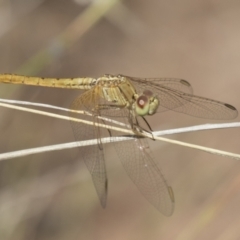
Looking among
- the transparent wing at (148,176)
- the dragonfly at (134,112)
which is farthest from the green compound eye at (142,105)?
the transparent wing at (148,176)

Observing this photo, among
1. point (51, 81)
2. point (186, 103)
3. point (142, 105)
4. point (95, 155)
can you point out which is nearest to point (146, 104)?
point (142, 105)

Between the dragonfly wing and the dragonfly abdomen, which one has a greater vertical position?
the dragonfly abdomen

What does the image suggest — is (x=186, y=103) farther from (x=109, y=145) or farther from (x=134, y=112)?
(x=109, y=145)

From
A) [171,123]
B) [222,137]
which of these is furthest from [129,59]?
[222,137]

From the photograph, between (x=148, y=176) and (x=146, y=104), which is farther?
(x=146, y=104)

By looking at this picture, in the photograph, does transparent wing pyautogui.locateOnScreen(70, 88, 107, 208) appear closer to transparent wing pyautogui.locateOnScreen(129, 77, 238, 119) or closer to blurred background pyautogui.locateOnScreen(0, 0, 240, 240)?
transparent wing pyautogui.locateOnScreen(129, 77, 238, 119)

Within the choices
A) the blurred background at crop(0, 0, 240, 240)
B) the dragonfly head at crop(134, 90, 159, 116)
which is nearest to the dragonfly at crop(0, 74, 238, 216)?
the dragonfly head at crop(134, 90, 159, 116)

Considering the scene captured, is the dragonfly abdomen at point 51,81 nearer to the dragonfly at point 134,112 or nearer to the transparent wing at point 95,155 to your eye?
the dragonfly at point 134,112
